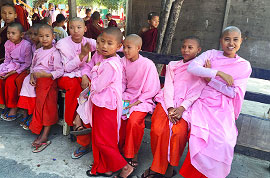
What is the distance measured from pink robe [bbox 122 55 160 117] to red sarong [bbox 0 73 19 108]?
170cm

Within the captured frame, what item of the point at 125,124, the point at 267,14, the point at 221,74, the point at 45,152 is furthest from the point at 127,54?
the point at 267,14

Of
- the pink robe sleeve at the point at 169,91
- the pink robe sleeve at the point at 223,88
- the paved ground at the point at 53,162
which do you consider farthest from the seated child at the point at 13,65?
the pink robe sleeve at the point at 223,88

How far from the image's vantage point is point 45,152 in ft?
9.54

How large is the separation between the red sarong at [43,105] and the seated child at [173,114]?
137cm

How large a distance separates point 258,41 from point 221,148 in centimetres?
610

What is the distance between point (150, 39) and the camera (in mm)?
4973

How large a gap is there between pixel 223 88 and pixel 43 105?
7.02 feet

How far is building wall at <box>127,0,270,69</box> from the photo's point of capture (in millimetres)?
6914

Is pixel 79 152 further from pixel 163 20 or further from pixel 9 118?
pixel 163 20

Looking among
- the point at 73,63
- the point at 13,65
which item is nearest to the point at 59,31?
the point at 13,65

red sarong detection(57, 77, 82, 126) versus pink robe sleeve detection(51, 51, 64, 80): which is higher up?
pink robe sleeve detection(51, 51, 64, 80)

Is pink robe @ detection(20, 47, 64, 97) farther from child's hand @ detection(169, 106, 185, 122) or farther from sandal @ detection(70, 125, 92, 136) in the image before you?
child's hand @ detection(169, 106, 185, 122)

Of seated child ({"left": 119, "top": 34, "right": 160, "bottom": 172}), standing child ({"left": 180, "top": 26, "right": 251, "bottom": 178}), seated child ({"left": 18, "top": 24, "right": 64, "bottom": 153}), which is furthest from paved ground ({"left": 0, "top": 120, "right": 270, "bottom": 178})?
standing child ({"left": 180, "top": 26, "right": 251, "bottom": 178})

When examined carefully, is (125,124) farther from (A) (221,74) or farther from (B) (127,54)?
(A) (221,74)
